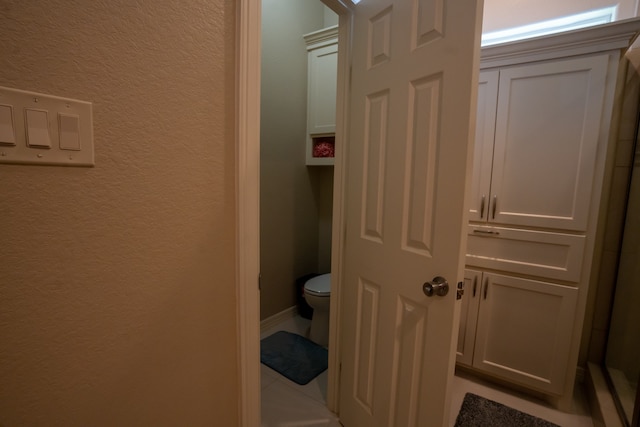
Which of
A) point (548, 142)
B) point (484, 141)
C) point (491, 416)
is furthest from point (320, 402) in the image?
point (548, 142)

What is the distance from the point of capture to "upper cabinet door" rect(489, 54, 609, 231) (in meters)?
1.38

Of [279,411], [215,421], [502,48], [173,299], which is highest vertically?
[502,48]

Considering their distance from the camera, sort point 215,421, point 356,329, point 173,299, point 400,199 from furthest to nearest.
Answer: point 356,329 → point 400,199 → point 215,421 → point 173,299

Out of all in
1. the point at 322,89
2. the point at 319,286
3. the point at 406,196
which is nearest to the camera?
the point at 406,196

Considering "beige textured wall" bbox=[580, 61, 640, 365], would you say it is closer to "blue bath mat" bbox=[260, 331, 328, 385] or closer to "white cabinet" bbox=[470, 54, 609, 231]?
"white cabinet" bbox=[470, 54, 609, 231]

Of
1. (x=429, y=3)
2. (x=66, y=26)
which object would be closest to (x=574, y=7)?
(x=429, y=3)

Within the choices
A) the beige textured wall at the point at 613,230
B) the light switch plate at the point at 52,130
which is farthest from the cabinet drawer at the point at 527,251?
the light switch plate at the point at 52,130

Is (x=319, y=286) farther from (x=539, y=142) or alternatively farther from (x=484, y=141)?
(x=539, y=142)

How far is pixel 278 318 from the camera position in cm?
242

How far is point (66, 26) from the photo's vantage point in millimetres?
502

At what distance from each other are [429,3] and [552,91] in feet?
3.29

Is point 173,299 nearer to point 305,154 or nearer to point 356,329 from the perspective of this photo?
point 356,329

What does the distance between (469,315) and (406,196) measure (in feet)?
3.79

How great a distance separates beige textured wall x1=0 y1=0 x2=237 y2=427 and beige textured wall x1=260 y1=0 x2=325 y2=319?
143 centimetres
